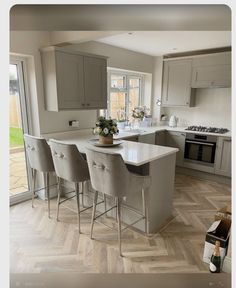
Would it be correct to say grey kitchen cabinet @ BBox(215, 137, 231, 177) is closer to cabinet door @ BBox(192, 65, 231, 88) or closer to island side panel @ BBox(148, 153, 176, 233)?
cabinet door @ BBox(192, 65, 231, 88)

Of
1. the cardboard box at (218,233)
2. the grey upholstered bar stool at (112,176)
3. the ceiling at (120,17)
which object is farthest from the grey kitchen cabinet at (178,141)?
the ceiling at (120,17)

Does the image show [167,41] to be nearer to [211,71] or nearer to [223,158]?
[211,71]

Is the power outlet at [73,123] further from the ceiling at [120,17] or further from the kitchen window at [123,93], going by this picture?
the ceiling at [120,17]

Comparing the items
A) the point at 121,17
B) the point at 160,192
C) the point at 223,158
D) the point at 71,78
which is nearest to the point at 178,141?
the point at 223,158

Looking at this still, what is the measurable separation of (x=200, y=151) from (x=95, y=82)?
232 cm

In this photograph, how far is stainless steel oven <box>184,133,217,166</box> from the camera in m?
3.83

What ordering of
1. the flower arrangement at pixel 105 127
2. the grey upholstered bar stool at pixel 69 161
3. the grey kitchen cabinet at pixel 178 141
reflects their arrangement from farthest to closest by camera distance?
the grey kitchen cabinet at pixel 178 141 → the flower arrangement at pixel 105 127 → the grey upholstered bar stool at pixel 69 161

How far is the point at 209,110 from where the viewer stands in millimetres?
4367

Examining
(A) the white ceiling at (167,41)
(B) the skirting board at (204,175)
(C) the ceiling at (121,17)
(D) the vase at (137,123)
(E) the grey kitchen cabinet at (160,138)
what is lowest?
(B) the skirting board at (204,175)

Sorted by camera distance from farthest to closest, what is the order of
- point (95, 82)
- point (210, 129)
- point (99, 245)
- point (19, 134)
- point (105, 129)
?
point (210, 129)
point (95, 82)
point (19, 134)
point (105, 129)
point (99, 245)

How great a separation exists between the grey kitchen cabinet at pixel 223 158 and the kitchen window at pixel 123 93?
1926 millimetres

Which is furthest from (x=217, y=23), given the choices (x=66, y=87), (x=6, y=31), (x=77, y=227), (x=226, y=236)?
(x=66, y=87)

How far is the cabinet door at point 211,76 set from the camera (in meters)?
3.72

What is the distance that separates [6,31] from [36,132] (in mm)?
2870
